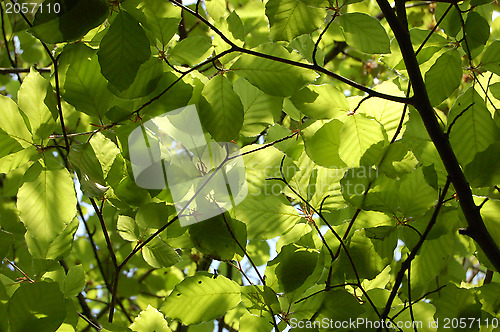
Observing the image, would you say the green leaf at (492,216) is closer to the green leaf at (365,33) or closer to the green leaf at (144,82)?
the green leaf at (365,33)

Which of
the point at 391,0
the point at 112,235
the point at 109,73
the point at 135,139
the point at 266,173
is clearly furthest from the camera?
the point at 112,235

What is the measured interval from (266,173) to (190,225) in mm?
186

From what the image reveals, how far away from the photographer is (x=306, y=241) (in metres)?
0.86

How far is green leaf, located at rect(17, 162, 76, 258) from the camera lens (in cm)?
67

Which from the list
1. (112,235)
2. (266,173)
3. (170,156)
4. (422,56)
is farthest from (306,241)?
(112,235)

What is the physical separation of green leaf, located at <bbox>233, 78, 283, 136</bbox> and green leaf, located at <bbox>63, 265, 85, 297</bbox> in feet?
1.82

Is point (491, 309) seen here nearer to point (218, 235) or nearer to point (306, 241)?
point (306, 241)

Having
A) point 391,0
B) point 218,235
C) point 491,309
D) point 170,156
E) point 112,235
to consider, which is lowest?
point 491,309

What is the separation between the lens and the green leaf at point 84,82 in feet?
2.23

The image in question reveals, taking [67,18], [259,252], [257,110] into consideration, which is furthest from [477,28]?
[259,252]

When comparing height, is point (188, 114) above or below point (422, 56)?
below

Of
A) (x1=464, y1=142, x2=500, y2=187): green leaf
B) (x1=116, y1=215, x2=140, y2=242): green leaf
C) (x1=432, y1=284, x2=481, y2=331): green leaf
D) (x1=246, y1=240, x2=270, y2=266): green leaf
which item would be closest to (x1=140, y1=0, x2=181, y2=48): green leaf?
(x1=116, y1=215, x2=140, y2=242): green leaf

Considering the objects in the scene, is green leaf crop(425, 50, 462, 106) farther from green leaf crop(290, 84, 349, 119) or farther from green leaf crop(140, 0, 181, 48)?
green leaf crop(140, 0, 181, 48)

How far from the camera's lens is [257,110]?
2.79 feet
